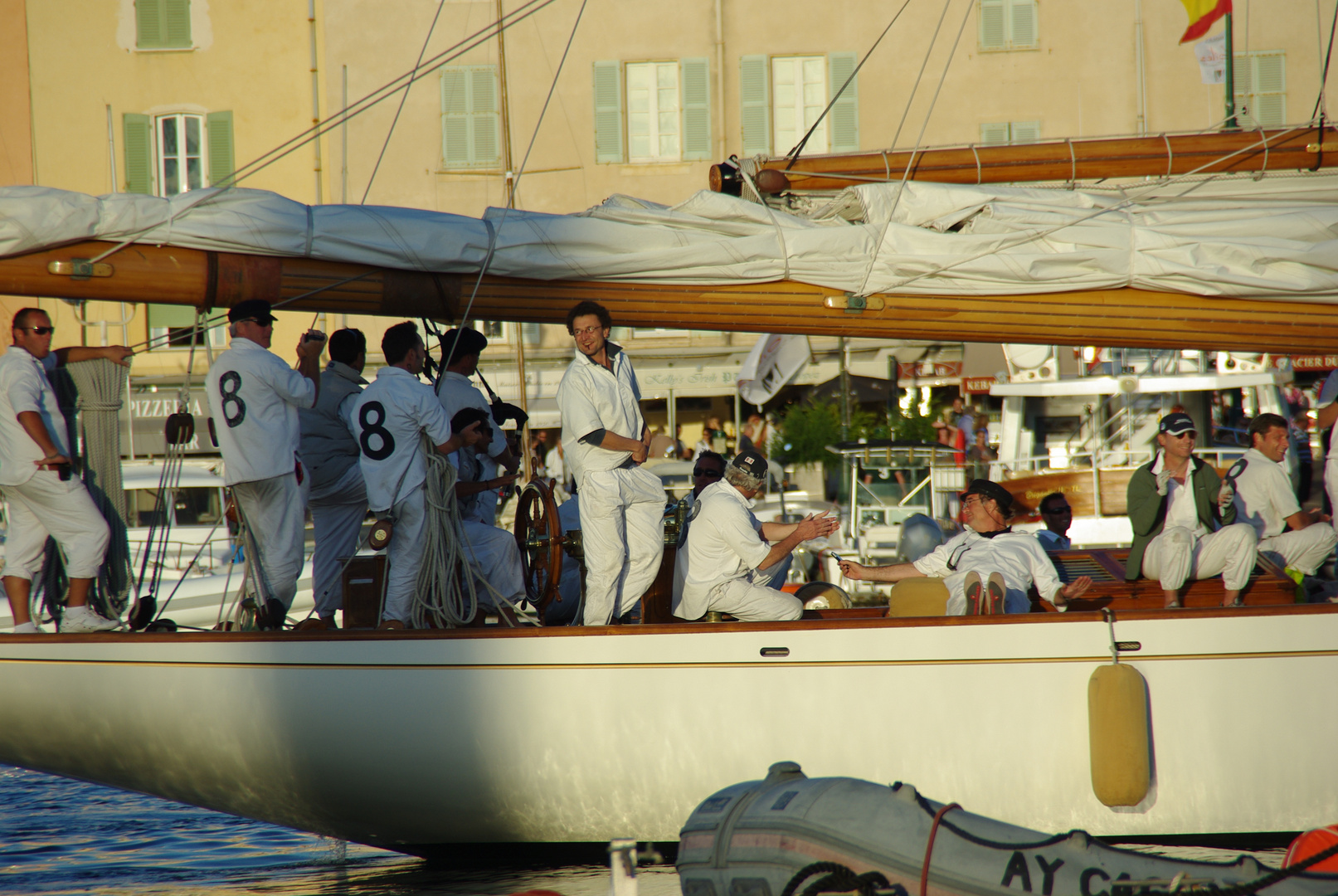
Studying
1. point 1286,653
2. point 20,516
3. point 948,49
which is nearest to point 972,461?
point 948,49

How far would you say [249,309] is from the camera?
495 centimetres

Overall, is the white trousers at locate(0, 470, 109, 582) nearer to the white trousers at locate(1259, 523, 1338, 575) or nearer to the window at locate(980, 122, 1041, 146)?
the white trousers at locate(1259, 523, 1338, 575)

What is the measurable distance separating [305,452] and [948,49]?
15137 millimetres

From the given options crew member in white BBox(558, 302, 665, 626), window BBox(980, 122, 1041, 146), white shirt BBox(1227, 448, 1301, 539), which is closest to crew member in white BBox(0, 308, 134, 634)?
crew member in white BBox(558, 302, 665, 626)

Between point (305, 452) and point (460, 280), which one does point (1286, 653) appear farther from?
point (305, 452)

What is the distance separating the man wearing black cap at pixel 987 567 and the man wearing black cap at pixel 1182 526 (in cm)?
36

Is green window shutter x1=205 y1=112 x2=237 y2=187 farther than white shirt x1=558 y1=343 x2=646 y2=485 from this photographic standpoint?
Yes

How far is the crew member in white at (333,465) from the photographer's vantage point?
5836mm

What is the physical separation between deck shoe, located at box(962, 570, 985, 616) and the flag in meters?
10.6

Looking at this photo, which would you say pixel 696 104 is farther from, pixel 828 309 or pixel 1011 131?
pixel 828 309

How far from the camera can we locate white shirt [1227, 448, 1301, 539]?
614 centimetres

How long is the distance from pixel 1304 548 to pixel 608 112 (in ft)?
49.5

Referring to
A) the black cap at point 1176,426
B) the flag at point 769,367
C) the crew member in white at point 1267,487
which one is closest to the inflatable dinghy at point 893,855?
the black cap at point 1176,426

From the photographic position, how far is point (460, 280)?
16.7ft
